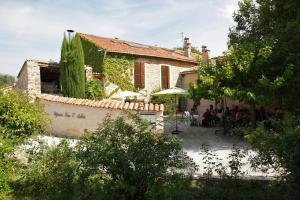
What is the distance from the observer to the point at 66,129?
47.9 ft

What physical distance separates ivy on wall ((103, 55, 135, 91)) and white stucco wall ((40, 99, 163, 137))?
8.51m

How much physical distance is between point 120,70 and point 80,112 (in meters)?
9.98

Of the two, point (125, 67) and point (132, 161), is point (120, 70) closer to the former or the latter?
point (125, 67)

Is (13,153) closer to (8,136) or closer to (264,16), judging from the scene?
(8,136)

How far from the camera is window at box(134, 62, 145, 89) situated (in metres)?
24.8

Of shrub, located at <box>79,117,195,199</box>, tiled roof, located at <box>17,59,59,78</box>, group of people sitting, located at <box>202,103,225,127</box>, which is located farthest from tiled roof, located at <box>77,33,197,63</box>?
shrub, located at <box>79,117,195,199</box>

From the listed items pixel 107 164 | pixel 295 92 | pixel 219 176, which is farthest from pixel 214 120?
pixel 107 164

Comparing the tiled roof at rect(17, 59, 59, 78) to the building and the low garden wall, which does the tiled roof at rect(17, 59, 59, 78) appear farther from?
the low garden wall

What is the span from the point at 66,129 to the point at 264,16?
9.44 m

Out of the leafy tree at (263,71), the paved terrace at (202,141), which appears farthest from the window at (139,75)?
the leafy tree at (263,71)

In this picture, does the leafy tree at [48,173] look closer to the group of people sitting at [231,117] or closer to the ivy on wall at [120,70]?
the group of people sitting at [231,117]

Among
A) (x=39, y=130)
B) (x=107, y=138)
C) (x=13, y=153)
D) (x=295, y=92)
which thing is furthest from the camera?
(x=295, y=92)

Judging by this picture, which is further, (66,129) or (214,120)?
(214,120)

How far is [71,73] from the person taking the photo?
63.0ft
